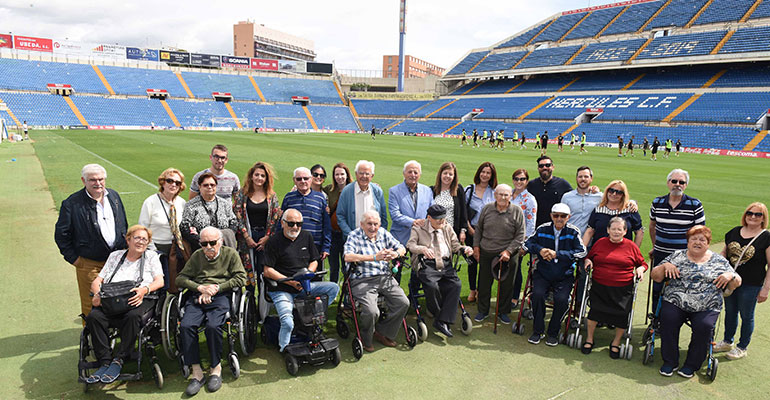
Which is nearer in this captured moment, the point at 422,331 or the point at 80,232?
the point at 80,232

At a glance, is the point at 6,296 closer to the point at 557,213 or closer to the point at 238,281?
the point at 238,281

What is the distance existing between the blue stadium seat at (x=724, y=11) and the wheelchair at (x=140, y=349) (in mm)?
60737

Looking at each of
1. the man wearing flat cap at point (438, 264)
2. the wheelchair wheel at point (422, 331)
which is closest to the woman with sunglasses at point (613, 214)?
the man wearing flat cap at point (438, 264)

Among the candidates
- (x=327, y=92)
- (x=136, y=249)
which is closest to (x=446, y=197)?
(x=136, y=249)

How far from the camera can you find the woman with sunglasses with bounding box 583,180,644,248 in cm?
502

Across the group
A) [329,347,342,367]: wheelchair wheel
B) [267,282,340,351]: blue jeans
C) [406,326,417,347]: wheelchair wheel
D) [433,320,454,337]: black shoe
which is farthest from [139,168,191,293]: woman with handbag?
[433,320,454,337]: black shoe

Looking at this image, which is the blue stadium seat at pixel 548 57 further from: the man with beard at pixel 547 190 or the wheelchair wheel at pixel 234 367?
the wheelchair wheel at pixel 234 367

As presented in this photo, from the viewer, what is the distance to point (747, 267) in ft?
14.6

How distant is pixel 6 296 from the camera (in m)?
5.65

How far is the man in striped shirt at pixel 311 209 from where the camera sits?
5.22 m

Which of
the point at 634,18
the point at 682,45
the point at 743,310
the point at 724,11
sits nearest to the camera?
the point at 743,310

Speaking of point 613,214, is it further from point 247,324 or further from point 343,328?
point 247,324

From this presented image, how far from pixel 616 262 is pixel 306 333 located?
324 centimetres

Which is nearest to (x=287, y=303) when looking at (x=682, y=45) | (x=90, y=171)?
(x=90, y=171)
